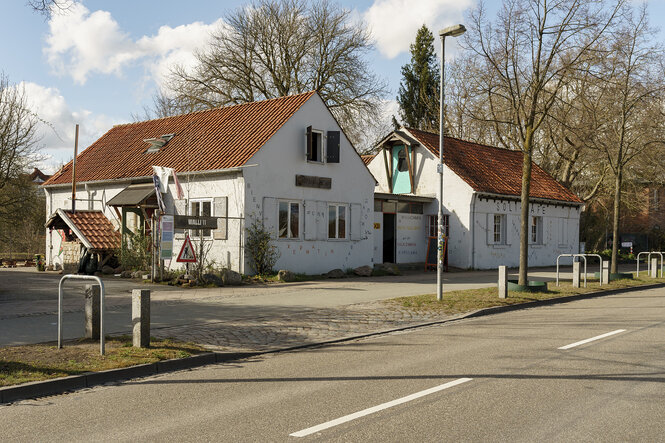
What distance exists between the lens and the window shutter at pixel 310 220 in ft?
76.8

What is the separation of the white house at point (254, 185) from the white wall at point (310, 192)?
0.04m

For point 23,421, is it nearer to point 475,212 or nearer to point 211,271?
point 211,271

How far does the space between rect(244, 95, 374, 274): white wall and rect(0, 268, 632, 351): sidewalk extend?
352 cm

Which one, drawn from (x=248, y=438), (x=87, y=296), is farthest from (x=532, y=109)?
(x=248, y=438)

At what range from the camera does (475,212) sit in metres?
29.0

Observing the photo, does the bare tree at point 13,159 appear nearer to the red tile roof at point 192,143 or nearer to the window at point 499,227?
the red tile roof at point 192,143

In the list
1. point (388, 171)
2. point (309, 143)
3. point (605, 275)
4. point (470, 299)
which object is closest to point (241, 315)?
point (470, 299)

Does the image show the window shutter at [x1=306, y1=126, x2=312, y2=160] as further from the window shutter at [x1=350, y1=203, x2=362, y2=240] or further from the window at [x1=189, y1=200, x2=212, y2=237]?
the window at [x1=189, y1=200, x2=212, y2=237]

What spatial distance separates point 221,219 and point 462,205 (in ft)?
39.7

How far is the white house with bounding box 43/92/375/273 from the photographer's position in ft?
72.0

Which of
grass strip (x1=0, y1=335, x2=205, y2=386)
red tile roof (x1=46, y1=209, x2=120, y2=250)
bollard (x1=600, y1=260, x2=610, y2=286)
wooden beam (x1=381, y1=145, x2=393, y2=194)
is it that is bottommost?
grass strip (x1=0, y1=335, x2=205, y2=386)

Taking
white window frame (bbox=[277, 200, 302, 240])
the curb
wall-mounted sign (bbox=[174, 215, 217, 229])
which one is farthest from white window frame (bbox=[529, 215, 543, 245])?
the curb

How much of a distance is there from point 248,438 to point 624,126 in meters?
22.3

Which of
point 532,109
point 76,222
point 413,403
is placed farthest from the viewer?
point 76,222
